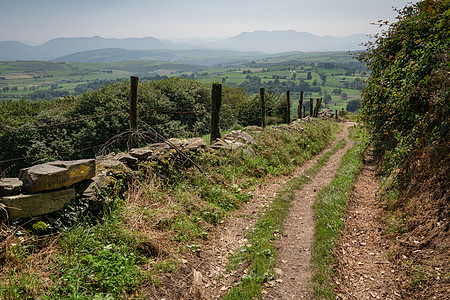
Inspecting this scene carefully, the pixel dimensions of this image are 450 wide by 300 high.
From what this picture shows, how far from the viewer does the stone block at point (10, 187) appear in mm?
3816

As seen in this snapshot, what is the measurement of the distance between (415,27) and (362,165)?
18.8 feet

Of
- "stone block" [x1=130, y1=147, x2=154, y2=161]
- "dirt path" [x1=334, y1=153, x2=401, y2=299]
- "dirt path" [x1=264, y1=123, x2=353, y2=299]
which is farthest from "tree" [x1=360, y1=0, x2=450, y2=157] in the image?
"stone block" [x1=130, y1=147, x2=154, y2=161]

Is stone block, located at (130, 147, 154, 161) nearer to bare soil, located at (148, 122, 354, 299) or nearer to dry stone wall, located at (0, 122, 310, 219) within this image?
dry stone wall, located at (0, 122, 310, 219)

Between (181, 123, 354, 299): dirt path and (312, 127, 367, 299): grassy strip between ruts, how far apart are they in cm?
18

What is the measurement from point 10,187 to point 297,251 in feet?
18.0

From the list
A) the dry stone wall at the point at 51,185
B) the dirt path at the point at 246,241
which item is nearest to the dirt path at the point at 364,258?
the dirt path at the point at 246,241

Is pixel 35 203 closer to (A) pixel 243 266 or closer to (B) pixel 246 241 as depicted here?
(A) pixel 243 266

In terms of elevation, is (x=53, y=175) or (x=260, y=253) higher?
(x=53, y=175)

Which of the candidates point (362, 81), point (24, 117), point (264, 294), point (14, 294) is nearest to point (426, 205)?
point (264, 294)

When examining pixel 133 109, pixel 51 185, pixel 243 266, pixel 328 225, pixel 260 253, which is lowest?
pixel 243 266

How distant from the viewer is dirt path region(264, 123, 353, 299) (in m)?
4.02

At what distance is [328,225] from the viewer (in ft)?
18.8

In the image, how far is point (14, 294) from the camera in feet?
9.94

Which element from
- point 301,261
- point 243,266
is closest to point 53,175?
point 243,266
